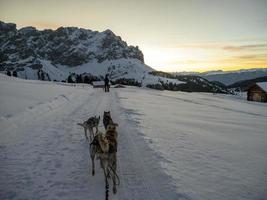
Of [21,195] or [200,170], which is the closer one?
[21,195]

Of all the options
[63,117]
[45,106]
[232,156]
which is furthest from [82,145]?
[45,106]

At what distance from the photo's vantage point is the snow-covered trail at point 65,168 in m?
7.66

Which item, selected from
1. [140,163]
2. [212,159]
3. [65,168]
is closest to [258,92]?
[212,159]

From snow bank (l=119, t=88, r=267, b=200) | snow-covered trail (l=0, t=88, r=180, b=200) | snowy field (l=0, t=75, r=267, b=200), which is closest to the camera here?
snow-covered trail (l=0, t=88, r=180, b=200)

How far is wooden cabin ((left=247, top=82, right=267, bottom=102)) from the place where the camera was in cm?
6297

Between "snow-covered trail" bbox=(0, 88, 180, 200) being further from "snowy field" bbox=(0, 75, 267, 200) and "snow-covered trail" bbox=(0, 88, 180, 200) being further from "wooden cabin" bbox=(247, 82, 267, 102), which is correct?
"wooden cabin" bbox=(247, 82, 267, 102)

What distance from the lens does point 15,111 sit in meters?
17.5

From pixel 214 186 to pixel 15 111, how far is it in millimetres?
13012

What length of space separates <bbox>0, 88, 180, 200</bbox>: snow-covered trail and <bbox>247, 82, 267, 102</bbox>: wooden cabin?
55.5 metres

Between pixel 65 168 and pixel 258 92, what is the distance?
62.7 metres

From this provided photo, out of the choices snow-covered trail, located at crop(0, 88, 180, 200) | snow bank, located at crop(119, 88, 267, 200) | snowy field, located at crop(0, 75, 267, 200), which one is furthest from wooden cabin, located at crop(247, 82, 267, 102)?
snow-covered trail, located at crop(0, 88, 180, 200)

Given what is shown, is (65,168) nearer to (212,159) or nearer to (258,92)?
(212,159)

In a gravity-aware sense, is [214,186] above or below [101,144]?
below

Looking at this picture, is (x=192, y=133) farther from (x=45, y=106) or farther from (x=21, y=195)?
(x=45, y=106)
